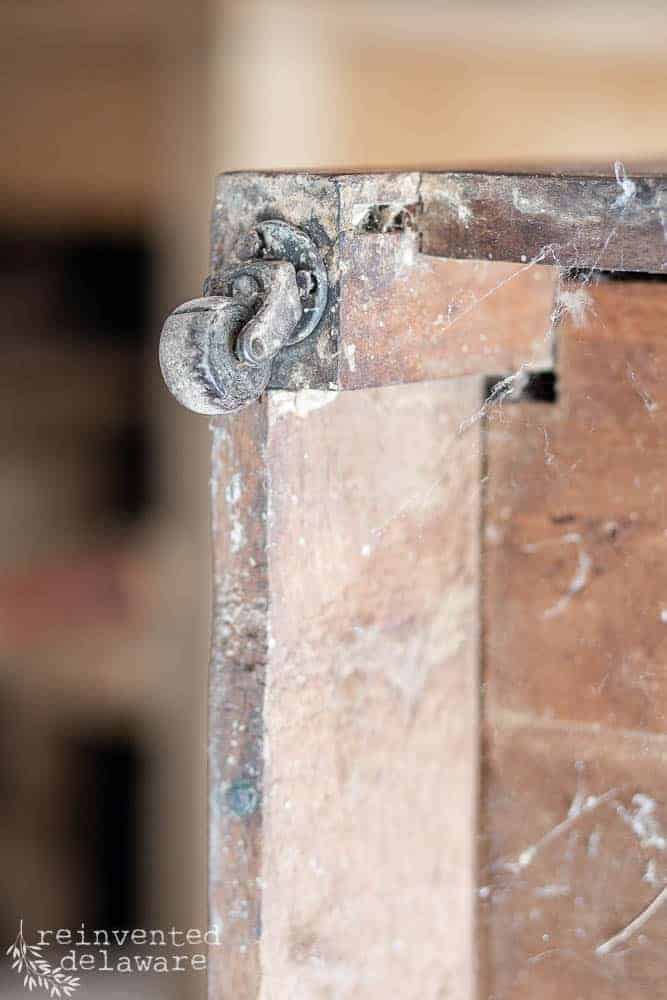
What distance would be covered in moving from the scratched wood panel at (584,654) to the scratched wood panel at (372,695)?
0.05m

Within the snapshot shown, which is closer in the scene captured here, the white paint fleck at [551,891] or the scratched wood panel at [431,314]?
the scratched wood panel at [431,314]

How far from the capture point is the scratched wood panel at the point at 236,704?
0.88 meters

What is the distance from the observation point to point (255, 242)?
0.84 meters

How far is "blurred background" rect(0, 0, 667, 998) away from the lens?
2678mm

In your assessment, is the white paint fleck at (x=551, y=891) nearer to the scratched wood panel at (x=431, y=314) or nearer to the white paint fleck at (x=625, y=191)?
the scratched wood panel at (x=431, y=314)

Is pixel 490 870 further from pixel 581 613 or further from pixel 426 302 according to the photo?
pixel 426 302

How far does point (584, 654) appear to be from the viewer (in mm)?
958

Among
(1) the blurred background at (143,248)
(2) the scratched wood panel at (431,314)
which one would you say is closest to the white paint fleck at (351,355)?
(2) the scratched wood panel at (431,314)

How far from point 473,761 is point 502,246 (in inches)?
19.3

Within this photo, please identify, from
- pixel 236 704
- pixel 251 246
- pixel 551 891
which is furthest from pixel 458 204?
pixel 551 891

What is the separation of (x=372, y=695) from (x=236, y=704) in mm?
149

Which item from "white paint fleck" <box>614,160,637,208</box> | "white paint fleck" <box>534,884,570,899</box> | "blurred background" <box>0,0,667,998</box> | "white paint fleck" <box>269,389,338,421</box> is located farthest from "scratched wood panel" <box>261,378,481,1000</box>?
"blurred background" <box>0,0,667,998</box>

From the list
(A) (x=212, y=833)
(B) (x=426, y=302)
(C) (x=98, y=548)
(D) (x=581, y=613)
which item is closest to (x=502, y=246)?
(B) (x=426, y=302)

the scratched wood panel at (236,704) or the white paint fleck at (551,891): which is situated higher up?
the scratched wood panel at (236,704)
